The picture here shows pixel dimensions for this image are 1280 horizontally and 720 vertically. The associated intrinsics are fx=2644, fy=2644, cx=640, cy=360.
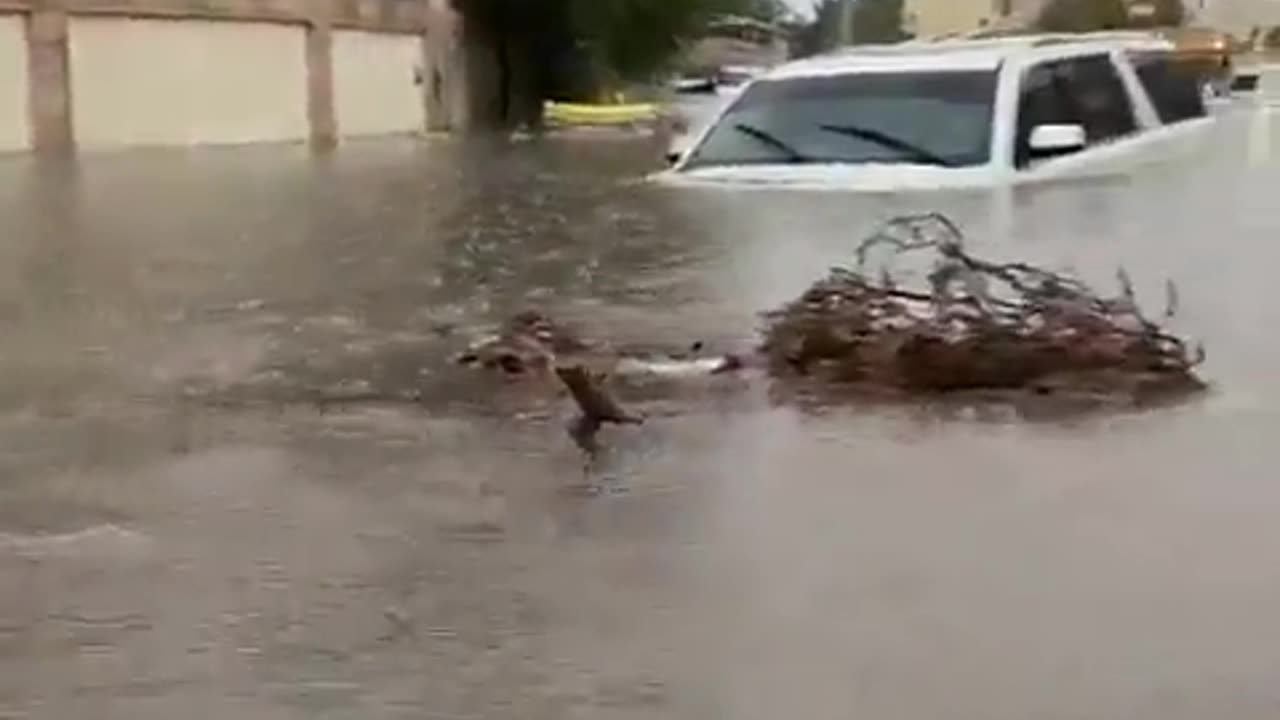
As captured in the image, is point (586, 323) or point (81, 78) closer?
point (586, 323)

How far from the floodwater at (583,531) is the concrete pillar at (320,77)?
103 ft

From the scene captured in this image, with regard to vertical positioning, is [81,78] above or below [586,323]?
below

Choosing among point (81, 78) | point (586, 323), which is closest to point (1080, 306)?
point (586, 323)

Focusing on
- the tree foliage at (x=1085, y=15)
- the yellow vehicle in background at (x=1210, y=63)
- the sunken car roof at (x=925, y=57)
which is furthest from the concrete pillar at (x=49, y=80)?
the tree foliage at (x=1085, y=15)

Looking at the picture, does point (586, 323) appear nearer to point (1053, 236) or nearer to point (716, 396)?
point (716, 396)

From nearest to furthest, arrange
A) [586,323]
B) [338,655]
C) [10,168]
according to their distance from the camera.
→ [338,655] → [586,323] → [10,168]

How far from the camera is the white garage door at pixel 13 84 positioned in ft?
97.3

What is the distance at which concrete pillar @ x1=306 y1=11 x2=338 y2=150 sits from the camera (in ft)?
134

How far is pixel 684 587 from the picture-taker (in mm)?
4406

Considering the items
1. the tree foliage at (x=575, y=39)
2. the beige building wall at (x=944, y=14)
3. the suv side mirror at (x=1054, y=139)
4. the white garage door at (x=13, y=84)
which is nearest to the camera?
the suv side mirror at (x=1054, y=139)

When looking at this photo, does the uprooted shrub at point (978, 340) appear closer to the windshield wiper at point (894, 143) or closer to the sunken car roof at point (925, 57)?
the windshield wiper at point (894, 143)

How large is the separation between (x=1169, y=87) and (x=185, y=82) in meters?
20.6

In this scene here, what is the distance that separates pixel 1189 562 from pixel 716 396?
2184 millimetres

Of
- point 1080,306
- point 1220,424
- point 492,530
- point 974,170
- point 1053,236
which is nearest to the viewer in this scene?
point 492,530
